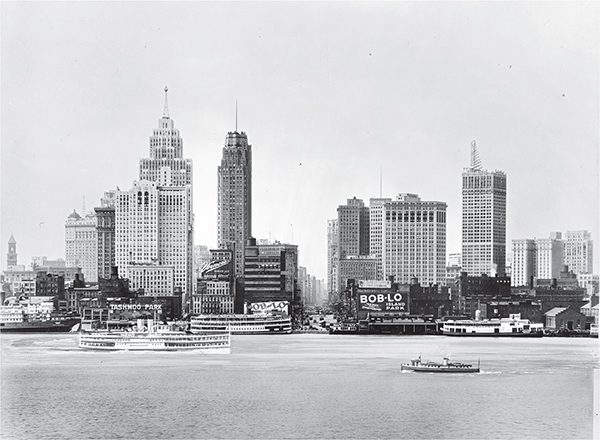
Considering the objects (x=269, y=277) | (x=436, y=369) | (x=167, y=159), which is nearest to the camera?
(x=436, y=369)

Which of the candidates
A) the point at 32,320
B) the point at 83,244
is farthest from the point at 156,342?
the point at 83,244

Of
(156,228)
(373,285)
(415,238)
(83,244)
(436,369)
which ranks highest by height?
(156,228)

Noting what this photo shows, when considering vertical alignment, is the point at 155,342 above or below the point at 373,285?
below

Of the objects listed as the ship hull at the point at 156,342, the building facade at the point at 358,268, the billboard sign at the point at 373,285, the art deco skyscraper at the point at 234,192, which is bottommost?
the ship hull at the point at 156,342

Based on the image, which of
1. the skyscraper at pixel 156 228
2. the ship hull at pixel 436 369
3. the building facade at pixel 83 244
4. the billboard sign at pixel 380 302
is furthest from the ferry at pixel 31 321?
the ship hull at pixel 436 369

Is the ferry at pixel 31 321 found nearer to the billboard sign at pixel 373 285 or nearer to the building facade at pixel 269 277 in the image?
the building facade at pixel 269 277

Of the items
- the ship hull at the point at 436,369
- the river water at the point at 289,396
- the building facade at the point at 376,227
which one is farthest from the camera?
the building facade at the point at 376,227

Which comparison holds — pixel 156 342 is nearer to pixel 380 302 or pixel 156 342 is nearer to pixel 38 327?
pixel 38 327
